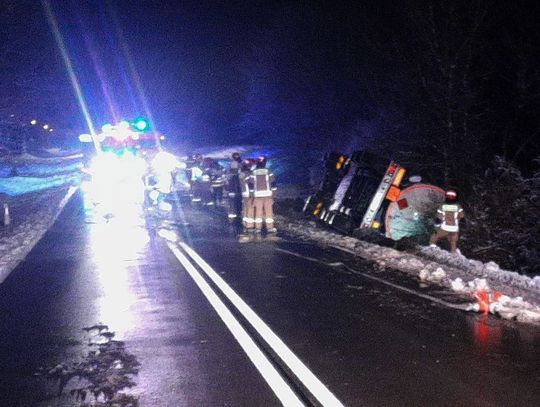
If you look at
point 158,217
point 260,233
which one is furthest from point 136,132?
point 260,233

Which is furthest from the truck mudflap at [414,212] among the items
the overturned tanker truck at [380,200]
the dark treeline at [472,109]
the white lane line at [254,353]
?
the white lane line at [254,353]

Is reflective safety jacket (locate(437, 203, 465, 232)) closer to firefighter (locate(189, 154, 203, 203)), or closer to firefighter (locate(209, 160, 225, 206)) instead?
firefighter (locate(209, 160, 225, 206))

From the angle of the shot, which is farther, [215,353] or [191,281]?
[191,281]

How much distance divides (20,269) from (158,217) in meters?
7.60

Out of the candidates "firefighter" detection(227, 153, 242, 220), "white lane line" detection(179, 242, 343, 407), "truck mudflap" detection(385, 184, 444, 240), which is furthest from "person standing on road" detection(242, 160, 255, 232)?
"white lane line" detection(179, 242, 343, 407)

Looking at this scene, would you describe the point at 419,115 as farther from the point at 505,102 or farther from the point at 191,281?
the point at 191,281

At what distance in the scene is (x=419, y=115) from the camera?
14805mm

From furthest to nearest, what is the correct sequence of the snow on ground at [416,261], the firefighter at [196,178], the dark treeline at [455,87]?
1. the firefighter at [196,178]
2. the dark treeline at [455,87]
3. the snow on ground at [416,261]

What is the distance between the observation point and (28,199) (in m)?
26.3

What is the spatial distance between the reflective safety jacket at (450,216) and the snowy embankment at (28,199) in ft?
25.1

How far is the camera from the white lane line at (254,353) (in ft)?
15.5

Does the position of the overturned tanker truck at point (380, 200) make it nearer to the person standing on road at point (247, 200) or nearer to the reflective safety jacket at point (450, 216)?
the reflective safety jacket at point (450, 216)

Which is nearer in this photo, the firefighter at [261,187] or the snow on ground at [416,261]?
the snow on ground at [416,261]

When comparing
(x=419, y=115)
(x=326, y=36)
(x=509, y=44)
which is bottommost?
(x=419, y=115)
